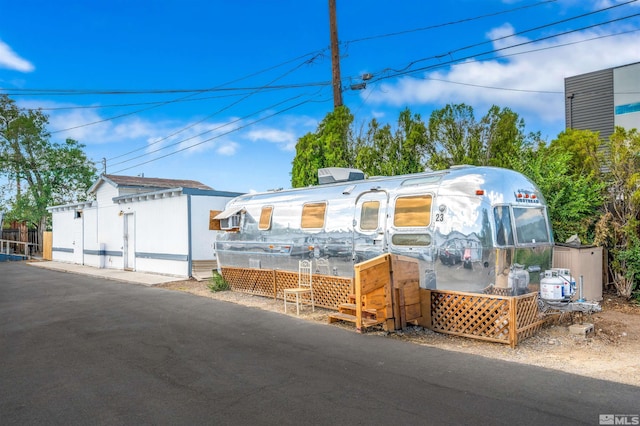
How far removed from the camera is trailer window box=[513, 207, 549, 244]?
8.59 metres

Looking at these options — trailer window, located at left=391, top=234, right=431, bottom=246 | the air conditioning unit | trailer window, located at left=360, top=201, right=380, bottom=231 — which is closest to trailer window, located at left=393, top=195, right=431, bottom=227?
trailer window, located at left=391, top=234, right=431, bottom=246

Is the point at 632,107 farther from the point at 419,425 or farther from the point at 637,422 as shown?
the point at 419,425

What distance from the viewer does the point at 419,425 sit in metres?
4.47

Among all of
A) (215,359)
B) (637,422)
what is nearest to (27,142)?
(215,359)

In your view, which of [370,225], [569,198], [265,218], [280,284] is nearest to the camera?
[370,225]

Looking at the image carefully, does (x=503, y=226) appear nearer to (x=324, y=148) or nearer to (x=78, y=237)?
(x=324, y=148)

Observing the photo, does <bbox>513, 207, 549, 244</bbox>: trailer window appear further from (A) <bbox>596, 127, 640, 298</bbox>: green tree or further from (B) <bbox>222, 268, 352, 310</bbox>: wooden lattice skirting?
(B) <bbox>222, 268, 352, 310</bbox>: wooden lattice skirting

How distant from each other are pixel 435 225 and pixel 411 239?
62 centimetres

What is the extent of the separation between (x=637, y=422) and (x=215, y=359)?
5.22 metres

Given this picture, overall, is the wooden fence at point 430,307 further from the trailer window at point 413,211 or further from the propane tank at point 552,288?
the trailer window at point 413,211

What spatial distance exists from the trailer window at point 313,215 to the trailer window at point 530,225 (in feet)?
14.8

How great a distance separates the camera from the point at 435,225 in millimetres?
8750

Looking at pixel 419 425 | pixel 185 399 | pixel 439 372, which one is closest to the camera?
pixel 419 425

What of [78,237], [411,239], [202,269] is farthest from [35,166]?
[411,239]
